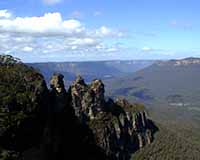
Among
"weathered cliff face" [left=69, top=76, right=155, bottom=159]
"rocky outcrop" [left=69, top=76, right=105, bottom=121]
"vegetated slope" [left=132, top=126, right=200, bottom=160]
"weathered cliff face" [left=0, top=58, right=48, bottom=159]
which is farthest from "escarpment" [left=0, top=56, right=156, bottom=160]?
"vegetated slope" [left=132, top=126, right=200, bottom=160]

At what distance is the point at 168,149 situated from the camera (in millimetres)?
134000

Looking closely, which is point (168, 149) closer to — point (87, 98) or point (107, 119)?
→ point (107, 119)

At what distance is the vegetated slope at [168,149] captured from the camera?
125875 mm

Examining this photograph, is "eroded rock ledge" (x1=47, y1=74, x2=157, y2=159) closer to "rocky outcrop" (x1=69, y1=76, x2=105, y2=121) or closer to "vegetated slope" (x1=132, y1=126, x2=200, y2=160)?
"rocky outcrop" (x1=69, y1=76, x2=105, y2=121)

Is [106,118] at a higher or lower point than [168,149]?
higher

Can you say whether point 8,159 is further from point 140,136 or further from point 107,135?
point 140,136

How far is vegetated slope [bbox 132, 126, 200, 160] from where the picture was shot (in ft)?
413

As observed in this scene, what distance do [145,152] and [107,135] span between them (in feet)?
66.3

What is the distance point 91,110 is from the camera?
11388 centimetres

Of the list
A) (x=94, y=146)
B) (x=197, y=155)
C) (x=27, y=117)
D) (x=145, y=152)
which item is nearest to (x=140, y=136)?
(x=145, y=152)

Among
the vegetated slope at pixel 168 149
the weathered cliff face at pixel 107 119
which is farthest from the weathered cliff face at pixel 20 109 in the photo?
the vegetated slope at pixel 168 149

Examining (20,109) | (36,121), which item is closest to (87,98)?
(36,121)

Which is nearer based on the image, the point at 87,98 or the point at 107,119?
the point at 87,98

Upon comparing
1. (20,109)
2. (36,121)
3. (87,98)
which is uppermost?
(20,109)
